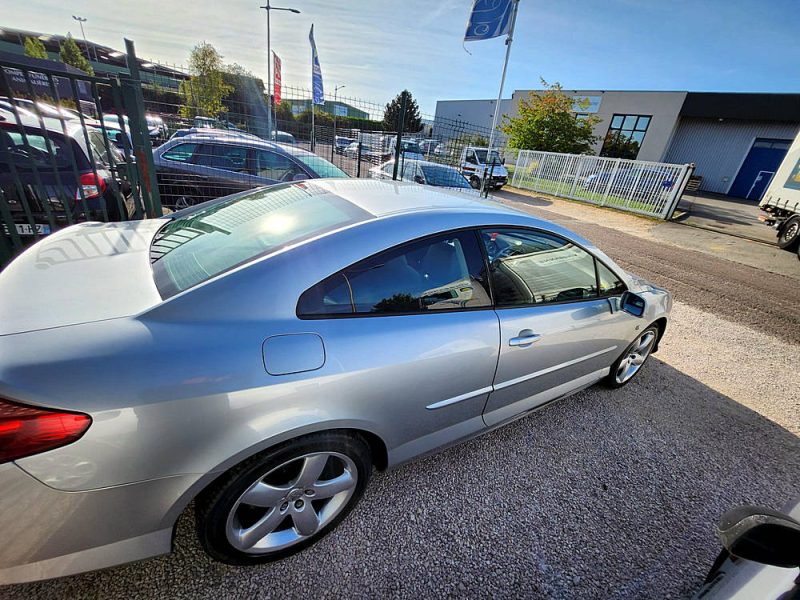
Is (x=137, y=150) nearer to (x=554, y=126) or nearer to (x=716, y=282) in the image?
(x=716, y=282)

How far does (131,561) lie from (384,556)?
1.02 metres

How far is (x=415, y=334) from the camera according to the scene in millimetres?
1588

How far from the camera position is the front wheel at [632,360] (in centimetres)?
295

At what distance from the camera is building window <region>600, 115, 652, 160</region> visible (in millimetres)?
26125

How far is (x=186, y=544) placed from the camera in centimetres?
163

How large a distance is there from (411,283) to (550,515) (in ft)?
5.04

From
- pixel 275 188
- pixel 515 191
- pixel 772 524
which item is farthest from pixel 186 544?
pixel 515 191

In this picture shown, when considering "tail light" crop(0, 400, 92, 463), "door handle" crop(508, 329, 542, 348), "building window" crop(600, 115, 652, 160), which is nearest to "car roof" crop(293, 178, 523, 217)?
"door handle" crop(508, 329, 542, 348)

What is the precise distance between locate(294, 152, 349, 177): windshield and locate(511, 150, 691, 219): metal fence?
12.1 metres

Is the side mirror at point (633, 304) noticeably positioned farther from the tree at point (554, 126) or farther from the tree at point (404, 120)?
the tree at point (554, 126)

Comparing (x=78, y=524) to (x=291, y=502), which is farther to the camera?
(x=291, y=502)

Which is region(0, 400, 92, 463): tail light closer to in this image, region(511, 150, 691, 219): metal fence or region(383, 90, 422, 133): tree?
region(383, 90, 422, 133): tree

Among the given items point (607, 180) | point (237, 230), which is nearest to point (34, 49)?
point (607, 180)

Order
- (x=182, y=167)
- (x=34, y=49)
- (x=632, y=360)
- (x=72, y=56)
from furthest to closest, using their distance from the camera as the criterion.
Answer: (x=72, y=56) < (x=34, y=49) < (x=182, y=167) < (x=632, y=360)
